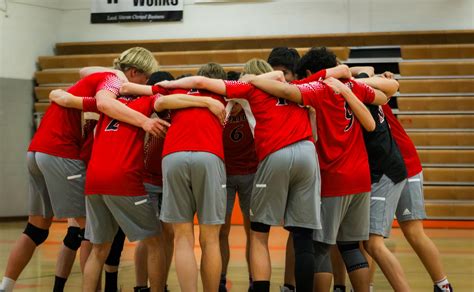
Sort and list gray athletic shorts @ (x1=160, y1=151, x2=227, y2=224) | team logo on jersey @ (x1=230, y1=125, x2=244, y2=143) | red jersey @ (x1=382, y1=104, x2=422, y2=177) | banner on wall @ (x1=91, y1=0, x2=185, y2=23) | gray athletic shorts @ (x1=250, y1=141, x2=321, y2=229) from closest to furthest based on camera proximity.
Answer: gray athletic shorts @ (x1=160, y1=151, x2=227, y2=224) < gray athletic shorts @ (x1=250, y1=141, x2=321, y2=229) < red jersey @ (x1=382, y1=104, x2=422, y2=177) < team logo on jersey @ (x1=230, y1=125, x2=244, y2=143) < banner on wall @ (x1=91, y1=0, x2=185, y2=23)

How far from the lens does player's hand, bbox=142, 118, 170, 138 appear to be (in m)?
5.04

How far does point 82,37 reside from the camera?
46.2 feet

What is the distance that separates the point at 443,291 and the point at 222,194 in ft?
6.27

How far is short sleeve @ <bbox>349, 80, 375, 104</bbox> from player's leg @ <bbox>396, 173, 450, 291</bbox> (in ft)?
2.57

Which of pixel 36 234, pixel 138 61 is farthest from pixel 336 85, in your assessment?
pixel 36 234

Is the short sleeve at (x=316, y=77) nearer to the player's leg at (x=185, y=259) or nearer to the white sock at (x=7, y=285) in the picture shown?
the player's leg at (x=185, y=259)

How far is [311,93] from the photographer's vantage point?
5.06 meters

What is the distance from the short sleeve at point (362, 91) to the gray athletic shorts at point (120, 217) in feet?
5.38

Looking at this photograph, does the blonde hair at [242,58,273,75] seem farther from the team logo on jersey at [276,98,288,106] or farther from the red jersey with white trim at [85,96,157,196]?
the red jersey with white trim at [85,96,157,196]

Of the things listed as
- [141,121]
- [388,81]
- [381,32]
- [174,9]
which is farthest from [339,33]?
[141,121]

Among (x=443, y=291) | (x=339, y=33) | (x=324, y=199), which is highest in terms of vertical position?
(x=339, y=33)

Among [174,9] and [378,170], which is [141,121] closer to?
[378,170]

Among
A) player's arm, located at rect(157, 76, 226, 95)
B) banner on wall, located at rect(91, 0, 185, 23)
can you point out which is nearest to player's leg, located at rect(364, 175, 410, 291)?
player's arm, located at rect(157, 76, 226, 95)

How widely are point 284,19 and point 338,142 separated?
8.39 metres
